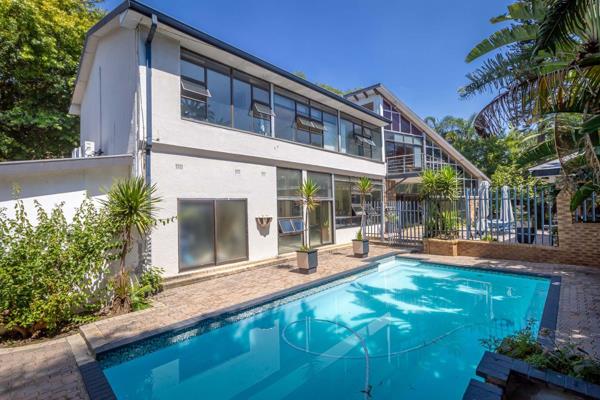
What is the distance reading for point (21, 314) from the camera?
5.34 metres

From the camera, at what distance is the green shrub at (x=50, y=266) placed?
5.32 metres

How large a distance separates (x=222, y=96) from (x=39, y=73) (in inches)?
484

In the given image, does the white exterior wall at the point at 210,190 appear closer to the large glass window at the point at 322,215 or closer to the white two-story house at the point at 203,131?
the white two-story house at the point at 203,131

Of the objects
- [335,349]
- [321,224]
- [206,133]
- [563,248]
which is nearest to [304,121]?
[321,224]

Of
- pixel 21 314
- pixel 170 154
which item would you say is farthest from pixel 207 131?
pixel 21 314

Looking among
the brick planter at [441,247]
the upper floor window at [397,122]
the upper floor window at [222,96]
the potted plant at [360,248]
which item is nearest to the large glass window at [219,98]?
the upper floor window at [222,96]

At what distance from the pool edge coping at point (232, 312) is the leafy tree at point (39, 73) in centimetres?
1578

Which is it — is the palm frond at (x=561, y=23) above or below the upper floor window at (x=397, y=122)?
below

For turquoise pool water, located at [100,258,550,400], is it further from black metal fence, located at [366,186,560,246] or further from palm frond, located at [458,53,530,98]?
palm frond, located at [458,53,530,98]

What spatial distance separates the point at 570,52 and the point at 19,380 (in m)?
9.11

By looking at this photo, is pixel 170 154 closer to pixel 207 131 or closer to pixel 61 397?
pixel 207 131

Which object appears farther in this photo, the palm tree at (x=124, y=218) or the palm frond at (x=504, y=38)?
the palm frond at (x=504, y=38)

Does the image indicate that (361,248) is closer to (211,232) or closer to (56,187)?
(211,232)

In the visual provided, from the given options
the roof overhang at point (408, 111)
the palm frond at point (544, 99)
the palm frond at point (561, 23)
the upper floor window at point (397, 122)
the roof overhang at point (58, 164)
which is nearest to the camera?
the palm frond at point (561, 23)
